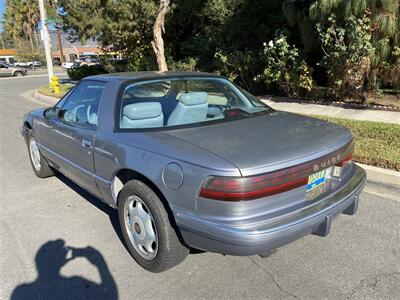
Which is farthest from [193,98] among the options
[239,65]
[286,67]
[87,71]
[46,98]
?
[87,71]

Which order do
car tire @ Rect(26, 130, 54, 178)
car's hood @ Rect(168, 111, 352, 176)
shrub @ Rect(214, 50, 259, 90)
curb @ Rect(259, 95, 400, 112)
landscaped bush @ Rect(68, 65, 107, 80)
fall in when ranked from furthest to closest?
1. landscaped bush @ Rect(68, 65, 107, 80)
2. shrub @ Rect(214, 50, 259, 90)
3. curb @ Rect(259, 95, 400, 112)
4. car tire @ Rect(26, 130, 54, 178)
5. car's hood @ Rect(168, 111, 352, 176)

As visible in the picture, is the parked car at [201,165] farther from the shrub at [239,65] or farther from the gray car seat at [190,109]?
the shrub at [239,65]

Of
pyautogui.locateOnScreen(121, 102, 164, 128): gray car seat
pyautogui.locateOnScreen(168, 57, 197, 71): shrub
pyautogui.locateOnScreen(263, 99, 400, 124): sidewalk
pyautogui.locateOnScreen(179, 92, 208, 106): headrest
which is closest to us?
pyautogui.locateOnScreen(121, 102, 164, 128): gray car seat

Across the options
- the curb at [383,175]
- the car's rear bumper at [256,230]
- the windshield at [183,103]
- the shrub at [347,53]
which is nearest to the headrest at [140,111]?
the windshield at [183,103]

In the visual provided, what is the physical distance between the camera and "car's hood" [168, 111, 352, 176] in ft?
7.97

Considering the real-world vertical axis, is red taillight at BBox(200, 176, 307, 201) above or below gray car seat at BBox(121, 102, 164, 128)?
below

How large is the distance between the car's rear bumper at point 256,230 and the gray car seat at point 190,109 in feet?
3.39

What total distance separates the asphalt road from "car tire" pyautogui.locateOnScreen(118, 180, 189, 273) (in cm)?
14

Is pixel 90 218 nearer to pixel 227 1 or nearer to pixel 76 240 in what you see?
pixel 76 240

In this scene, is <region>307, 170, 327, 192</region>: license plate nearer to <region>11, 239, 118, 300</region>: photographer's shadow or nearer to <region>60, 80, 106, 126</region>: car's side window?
<region>11, 239, 118, 300</region>: photographer's shadow

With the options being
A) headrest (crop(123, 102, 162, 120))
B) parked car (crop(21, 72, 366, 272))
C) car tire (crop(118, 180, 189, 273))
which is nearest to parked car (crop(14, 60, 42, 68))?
parked car (crop(21, 72, 366, 272))

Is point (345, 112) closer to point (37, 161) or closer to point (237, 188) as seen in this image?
point (37, 161)

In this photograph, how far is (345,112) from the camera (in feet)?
28.1

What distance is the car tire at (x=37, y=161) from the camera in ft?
16.7
